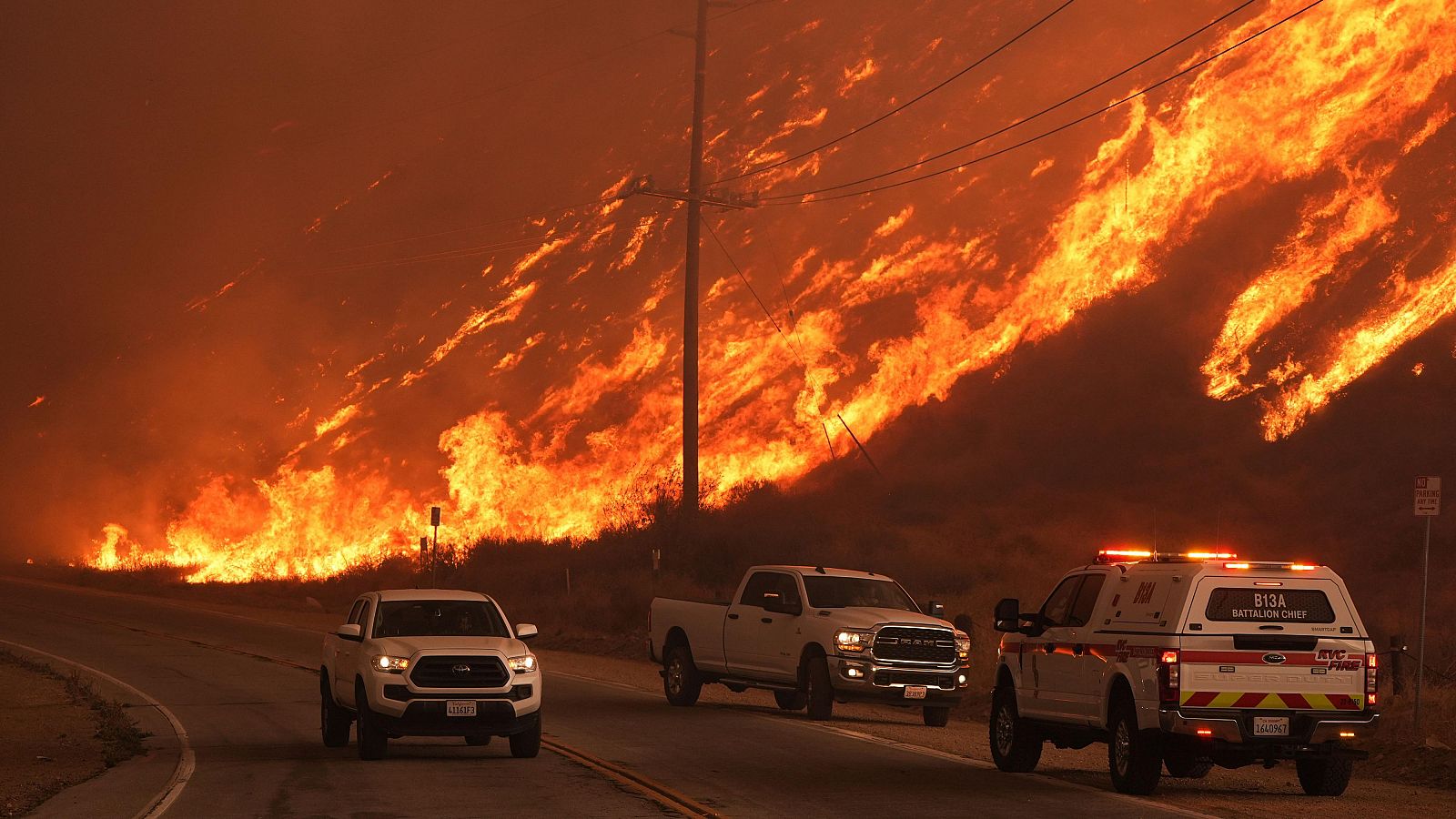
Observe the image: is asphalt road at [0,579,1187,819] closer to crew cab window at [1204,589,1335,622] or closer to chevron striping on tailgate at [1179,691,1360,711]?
chevron striping on tailgate at [1179,691,1360,711]

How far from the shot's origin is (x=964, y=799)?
1350cm

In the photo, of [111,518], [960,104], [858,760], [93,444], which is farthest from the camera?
[93,444]

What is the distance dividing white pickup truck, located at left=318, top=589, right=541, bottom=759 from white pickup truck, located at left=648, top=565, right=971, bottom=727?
5.25 metres

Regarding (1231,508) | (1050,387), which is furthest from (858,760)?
(1050,387)

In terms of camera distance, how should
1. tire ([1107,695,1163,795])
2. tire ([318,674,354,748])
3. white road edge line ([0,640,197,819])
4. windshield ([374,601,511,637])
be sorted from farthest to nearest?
tire ([318,674,354,748]) < windshield ([374,601,511,637]) < tire ([1107,695,1163,795]) < white road edge line ([0,640,197,819])

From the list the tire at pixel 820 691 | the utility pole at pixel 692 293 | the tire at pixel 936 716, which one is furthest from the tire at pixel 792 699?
the utility pole at pixel 692 293

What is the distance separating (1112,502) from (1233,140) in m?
19.4

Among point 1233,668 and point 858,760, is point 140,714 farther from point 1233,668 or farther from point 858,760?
point 1233,668

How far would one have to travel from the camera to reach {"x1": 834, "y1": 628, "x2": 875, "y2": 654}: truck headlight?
20.5 m

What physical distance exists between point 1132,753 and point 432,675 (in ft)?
22.7

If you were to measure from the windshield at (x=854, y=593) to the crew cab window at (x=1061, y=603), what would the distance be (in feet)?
18.4

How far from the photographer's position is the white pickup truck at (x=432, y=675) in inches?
622

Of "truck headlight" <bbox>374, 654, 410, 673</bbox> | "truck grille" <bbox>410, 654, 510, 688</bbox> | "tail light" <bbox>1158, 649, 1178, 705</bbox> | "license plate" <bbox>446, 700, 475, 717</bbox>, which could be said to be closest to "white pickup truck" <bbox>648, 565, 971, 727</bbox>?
"truck grille" <bbox>410, 654, 510, 688</bbox>

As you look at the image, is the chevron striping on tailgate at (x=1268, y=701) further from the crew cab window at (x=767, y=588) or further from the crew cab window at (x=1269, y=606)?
the crew cab window at (x=767, y=588)
